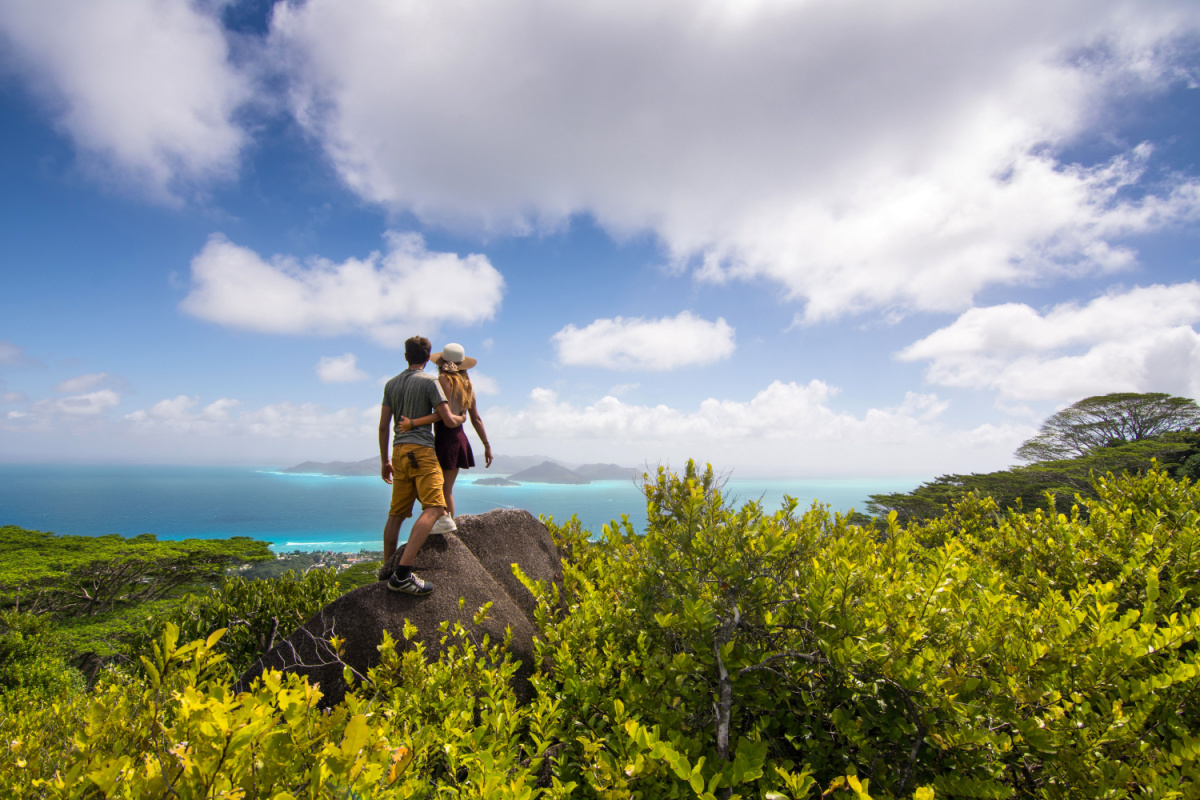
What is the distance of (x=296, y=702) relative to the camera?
1.35 m

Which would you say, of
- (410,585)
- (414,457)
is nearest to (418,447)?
(414,457)

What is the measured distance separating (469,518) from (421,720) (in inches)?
130

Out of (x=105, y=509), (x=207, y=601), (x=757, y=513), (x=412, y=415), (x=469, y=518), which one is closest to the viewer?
(x=757, y=513)

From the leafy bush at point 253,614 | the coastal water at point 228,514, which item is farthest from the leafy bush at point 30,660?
the coastal water at point 228,514

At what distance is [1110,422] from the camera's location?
36.5 meters

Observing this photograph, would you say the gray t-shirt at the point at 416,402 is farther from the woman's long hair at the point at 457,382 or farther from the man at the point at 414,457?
the woman's long hair at the point at 457,382

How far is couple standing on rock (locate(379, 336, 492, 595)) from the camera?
4.57 meters

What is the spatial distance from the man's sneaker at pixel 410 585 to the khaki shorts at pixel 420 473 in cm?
60

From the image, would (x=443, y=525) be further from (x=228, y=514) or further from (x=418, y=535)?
(x=228, y=514)

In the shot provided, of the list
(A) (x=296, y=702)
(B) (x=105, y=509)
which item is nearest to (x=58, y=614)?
(A) (x=296, y=702)

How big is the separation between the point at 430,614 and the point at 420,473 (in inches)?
53.6

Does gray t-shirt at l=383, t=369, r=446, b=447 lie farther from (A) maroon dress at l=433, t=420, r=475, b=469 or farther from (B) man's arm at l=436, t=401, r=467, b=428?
(A) maroon dress at l=433, t=420, r=475, b=469

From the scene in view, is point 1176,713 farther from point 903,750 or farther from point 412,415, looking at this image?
point 412,415

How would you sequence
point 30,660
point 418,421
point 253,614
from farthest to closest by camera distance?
point 30,660 < point 253,614 < point 418,421
